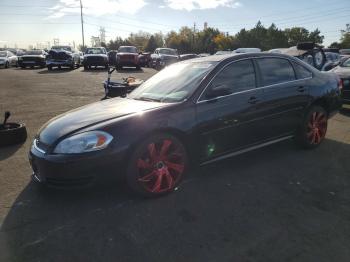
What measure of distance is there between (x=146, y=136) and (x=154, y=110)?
1.17 ft

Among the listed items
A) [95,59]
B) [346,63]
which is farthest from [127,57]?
[346,63]

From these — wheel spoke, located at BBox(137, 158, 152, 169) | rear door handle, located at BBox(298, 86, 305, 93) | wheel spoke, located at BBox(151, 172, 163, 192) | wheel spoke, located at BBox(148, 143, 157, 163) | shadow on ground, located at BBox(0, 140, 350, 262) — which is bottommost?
shadow on ground, located at BBox(0, 140, 350, 262)

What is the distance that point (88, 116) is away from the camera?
161 inches

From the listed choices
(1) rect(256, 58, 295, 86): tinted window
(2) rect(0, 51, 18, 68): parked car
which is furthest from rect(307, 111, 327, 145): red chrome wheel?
(2) rect(0, 51, 18, 68): parked car

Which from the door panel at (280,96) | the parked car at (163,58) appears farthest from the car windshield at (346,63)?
the parked car at (163,58)

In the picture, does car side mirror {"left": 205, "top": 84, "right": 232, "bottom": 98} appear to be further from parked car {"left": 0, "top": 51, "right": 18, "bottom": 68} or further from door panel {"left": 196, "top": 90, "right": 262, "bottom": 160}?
parked car {"left": 0, "top": 51, "right": 18, "bottom": 68}

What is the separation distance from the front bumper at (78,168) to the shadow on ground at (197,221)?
0.45ft

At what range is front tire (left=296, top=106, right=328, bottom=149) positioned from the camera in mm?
5434

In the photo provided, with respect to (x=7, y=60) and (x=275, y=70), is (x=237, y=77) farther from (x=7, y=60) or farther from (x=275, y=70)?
(x=7, y=60)

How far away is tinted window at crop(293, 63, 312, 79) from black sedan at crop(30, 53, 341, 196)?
0.06 feet

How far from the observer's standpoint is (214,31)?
97.0m

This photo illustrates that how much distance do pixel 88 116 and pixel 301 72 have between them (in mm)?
3392

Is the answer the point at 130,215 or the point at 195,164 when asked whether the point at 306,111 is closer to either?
the point at 195,164

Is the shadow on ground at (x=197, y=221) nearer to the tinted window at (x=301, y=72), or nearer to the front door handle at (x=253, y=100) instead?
the front door handle at (x=253, y=100)
